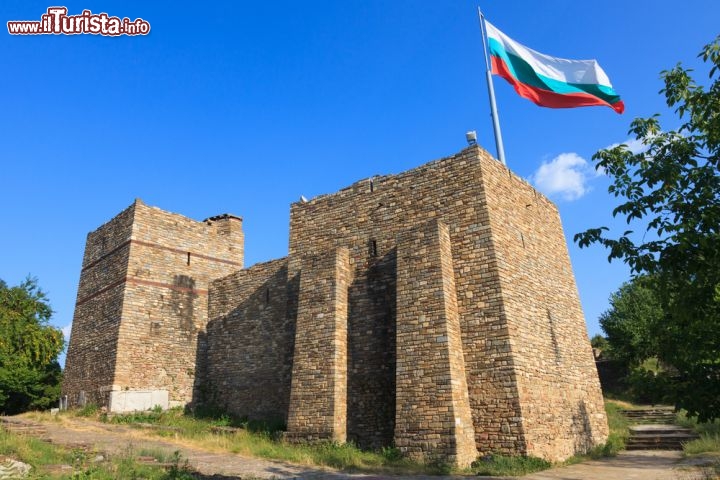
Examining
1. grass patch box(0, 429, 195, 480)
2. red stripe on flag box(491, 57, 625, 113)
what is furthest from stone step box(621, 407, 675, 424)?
grass patch box(0, 429, 195, 480)

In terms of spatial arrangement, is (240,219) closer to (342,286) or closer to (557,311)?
(342,286)

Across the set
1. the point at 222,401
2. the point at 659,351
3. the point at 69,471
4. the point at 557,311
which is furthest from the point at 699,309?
the point at 222,401

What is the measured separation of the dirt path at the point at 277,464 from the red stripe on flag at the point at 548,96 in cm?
889

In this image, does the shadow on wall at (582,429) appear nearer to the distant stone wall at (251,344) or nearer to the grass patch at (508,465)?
the grass patch at (508,465)

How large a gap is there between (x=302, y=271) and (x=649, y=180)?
29.5 ft

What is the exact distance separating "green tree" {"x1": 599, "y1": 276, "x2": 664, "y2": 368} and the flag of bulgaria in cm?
1801

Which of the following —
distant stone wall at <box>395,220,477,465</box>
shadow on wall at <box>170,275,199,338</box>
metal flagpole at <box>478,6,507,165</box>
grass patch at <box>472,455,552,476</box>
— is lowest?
grass patch at <box>472,455,552,476</box>

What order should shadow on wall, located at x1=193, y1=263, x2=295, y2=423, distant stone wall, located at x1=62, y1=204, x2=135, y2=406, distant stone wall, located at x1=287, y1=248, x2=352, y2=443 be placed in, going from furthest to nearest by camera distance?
distant stone wall, located at x1=62, y1=204, x2=135, y2=406
shadow on wall, located at x1=193, y1=263, x2=295, y2=423
distant stone wall, located at x1=287, y1=248, x2=352, y2=443

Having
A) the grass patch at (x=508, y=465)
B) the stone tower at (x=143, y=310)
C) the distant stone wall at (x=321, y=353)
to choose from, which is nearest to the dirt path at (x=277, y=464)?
the grass patch at (x=508, y=465)

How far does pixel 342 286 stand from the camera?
1325 centimetres

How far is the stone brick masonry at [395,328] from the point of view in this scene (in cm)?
1076

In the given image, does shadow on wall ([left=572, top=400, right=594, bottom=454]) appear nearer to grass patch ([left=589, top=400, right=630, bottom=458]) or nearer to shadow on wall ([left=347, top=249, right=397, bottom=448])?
grass patch ([left=589, top=400, right=630, bottom=458])

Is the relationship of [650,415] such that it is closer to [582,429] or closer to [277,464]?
[582,429]

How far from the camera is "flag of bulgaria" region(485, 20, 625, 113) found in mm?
13977
